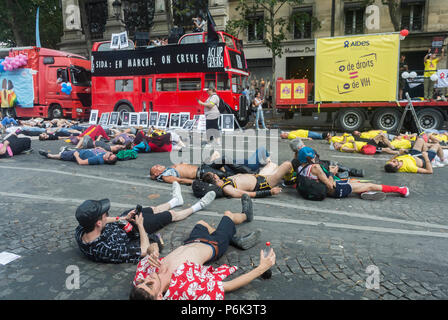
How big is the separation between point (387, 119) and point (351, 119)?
1301 mm

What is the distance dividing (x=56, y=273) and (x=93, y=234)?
19.3 inches

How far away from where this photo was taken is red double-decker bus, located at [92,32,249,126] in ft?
47.7

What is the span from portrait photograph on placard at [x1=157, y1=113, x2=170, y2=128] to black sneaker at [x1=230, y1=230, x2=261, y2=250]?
39.4 feet

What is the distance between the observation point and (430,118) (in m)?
12.4

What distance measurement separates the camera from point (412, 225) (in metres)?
4.49

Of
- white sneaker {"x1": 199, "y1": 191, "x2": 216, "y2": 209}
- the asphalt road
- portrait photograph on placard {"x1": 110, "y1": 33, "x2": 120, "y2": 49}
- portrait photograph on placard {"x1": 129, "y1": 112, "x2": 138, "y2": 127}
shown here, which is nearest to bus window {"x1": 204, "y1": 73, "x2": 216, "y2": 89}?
portrait photograph on placard {"x1": 129, "y1": 112, "x2": 138, "y2": 127}

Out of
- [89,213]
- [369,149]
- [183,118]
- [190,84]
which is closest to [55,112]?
[183,118]

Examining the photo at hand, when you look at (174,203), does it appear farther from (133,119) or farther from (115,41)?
(115,41)

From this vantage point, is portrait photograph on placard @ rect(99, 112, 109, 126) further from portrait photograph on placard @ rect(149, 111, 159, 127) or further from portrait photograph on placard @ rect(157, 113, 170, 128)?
portrait photograph on placard @ rect(157, 113, 170, 128)

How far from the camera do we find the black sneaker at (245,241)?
3.78 m

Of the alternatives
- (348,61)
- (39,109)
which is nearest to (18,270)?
(348,61)

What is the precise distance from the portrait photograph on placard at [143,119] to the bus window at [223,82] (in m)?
3.79

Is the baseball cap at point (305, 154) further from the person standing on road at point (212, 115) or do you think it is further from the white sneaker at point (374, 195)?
the person standing on road at point (212, 115)
